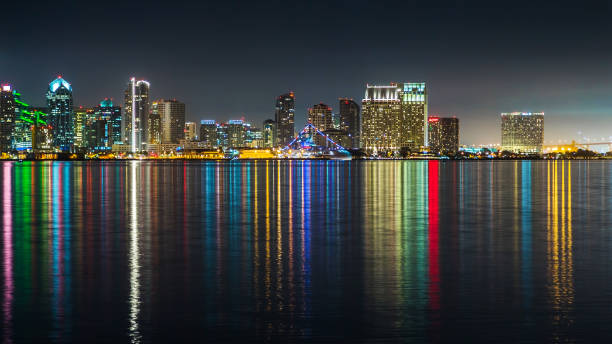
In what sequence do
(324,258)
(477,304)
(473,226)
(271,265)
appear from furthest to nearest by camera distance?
(473,226)
(324,258)
(271,265)
(477,304)

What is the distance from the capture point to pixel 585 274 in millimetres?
15352

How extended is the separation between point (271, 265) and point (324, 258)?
6.37 ft

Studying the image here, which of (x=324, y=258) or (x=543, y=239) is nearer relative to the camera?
(x=324, y=258)

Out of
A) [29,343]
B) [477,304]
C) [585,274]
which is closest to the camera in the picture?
[29,343]

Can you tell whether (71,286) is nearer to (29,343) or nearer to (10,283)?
(10,283)

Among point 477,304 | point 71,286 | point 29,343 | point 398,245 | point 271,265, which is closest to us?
point 29,343

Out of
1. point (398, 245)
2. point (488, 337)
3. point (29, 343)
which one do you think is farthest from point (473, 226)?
point (29, 343)

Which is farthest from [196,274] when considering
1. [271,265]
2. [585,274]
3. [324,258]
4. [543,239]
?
[543,239]

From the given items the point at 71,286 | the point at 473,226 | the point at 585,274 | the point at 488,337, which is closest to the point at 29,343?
the point at 71,286

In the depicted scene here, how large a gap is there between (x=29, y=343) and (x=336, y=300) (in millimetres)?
5643

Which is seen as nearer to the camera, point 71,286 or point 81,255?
point 71,286

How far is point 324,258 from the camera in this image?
59.1 feet

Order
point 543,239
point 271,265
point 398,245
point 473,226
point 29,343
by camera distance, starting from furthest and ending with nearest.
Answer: point 473,226 < point 543,239 < point 398,245 < point 271,265 < point 29,343

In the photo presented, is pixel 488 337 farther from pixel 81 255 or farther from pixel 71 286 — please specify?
pixel 81 255
